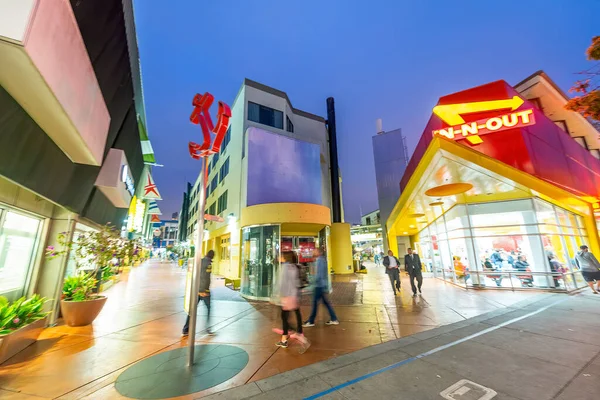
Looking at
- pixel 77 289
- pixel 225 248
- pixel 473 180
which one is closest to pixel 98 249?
pixel 77 289

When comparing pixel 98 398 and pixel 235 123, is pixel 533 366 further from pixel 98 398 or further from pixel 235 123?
pixel 235 123

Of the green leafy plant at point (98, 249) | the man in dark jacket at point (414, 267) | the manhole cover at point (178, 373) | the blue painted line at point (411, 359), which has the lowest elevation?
the manhole cover at point (178, 373)

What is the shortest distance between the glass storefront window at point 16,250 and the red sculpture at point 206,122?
4155 millimetres

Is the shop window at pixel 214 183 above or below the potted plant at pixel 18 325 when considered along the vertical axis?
above

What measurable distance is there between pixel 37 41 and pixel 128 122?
23.3 feet

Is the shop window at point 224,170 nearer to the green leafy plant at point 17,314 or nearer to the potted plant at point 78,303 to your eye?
the potted plant at point 78,303

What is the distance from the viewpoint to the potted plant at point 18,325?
13.5ft

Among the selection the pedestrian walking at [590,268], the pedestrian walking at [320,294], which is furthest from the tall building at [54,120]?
the pedestrian walking at [590,268]

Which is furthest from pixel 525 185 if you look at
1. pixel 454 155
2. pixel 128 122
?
pixel 128 122

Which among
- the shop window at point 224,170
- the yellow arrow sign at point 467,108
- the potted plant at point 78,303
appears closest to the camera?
the potted plant at point 78,303

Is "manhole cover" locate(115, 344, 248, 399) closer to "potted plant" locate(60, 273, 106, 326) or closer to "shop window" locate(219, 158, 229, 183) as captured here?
"potted plant" locate(60, 273, 106, 326)

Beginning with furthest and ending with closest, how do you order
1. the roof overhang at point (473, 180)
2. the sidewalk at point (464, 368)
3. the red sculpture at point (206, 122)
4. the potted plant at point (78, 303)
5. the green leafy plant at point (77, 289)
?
the roof overhang at point (473, 180)
the green leafy plant at point (77, 289)
the potted plant at point (78, 303)
the red sculpture at point (206, 122)
the sidewalk at point (464, 368)

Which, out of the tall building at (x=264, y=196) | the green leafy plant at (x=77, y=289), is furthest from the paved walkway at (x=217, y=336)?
the tall building at (x=264, y=196)

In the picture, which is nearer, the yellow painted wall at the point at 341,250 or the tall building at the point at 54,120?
the tall building at the point at 54,120
